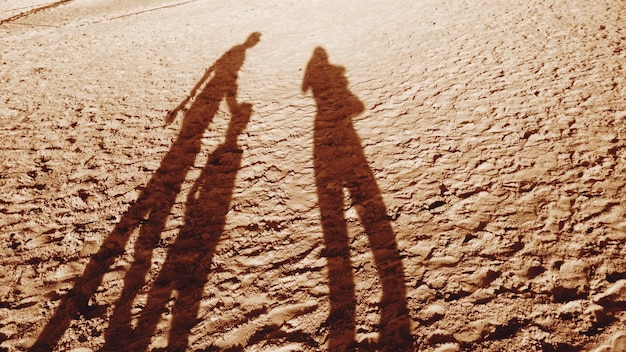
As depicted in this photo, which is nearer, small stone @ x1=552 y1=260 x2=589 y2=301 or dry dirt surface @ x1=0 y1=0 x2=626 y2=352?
small stone @ x1=552 y1=260 x2=589 y2=301

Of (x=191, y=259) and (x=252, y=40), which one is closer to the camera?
(x=191, y=259)

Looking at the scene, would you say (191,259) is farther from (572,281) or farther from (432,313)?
(572,281)

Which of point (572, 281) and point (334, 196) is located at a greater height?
point (334, 196)

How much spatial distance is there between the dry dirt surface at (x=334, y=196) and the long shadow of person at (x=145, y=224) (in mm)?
23

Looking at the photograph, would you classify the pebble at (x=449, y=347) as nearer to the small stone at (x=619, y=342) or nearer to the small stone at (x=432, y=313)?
the small stone at (x=432, y=313)

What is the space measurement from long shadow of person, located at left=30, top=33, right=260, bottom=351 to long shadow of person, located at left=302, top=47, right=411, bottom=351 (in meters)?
1.51

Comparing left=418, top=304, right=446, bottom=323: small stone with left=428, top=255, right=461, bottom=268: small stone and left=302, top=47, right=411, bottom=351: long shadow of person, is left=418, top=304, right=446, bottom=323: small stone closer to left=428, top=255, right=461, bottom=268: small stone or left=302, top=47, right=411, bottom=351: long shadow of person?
left=302, top=47, right=411, bottom=351: long shadow of person

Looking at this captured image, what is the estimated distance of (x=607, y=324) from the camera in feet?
7.53

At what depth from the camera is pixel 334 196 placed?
3.71m

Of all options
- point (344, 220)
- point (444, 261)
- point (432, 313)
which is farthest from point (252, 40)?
point (432, 313)

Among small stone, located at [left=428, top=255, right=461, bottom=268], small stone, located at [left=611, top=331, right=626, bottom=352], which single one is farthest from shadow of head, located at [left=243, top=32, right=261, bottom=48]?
small stone, located at [left=611, top=331, right=626, bottom=352]

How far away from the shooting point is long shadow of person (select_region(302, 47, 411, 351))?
2545mm

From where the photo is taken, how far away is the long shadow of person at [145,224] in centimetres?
280

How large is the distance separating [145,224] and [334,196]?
197 centimetres
